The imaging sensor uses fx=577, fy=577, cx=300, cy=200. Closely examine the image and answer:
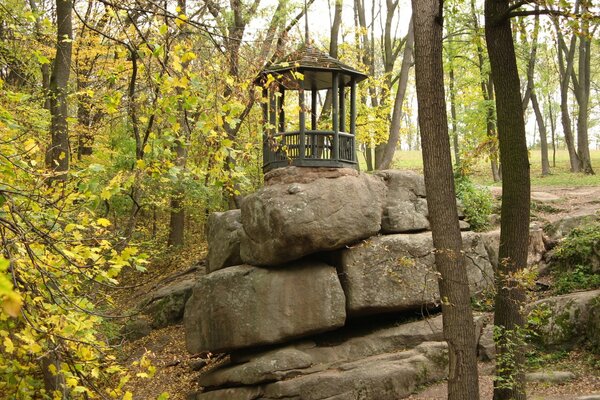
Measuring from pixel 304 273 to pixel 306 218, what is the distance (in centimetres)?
124

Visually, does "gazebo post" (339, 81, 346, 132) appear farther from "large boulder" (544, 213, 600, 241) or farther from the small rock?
the small rock

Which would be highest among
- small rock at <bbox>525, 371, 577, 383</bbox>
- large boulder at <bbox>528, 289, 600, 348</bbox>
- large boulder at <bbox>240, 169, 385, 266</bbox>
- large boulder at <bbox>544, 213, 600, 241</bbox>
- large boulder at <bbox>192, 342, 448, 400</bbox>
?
large boulder at <bbox>240, 169, 385, 266</bbox>

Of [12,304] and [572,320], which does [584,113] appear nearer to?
[572,320]

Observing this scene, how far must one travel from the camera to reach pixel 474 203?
15.3m

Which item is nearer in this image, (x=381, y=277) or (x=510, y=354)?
(x=510, y=354)

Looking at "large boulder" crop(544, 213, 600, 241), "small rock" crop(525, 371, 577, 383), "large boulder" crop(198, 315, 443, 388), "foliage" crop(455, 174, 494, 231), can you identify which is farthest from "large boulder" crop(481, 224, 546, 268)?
"small rock" crop(525, 371, 577, 383)

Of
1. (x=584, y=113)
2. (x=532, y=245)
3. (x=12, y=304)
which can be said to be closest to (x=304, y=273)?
(x=532, y=245)

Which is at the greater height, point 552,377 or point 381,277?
point 381,277

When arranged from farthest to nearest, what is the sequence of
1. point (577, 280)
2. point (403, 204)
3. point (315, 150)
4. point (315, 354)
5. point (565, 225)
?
point (565, 225), point (403, 204), point (315, 150), point (577, 280), point (315, 354)

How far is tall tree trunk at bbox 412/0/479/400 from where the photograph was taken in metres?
6.98

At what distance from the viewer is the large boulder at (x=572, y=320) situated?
1055cm

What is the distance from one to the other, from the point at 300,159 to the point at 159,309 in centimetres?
687

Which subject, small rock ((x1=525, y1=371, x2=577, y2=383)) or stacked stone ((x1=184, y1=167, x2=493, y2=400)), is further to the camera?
stacked stone ((x1=184, y1=167, x2=493, y2=400))

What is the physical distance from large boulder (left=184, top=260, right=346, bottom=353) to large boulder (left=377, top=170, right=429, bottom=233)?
2.01 m
